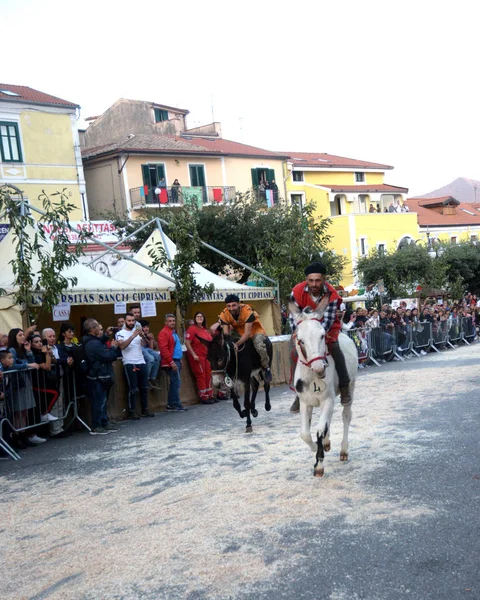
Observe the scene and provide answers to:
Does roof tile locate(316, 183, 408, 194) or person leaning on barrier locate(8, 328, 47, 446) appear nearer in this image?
person leaning on barrier locate(8, 328, 47, 446)

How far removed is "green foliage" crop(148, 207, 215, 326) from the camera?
17781 millimetres

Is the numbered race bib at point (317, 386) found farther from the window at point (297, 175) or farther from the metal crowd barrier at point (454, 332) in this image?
the window at point (297, 175)

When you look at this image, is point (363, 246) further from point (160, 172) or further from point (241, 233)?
point (241, 233)

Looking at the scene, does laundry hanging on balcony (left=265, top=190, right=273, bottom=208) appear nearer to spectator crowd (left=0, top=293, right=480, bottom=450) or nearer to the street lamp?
the street lamp

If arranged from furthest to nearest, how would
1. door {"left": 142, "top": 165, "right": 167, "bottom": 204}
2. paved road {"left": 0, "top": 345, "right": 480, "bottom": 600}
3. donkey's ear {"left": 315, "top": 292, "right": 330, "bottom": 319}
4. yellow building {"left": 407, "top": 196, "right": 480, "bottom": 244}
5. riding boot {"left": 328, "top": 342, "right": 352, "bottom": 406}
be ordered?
yellow building {"left": 407, "top": 196, "right": 480, "bottom": 244}
door {"left": 142, "top": 165, "right": 167, "bottom": 204}
riding boot {"left": 328, "top": 342, "right": 352, "bottom": 406}
donkey's ear {"left": 315, "top": 292, "right": 330, "bottom": 319}
paved road {"left": 0, "top": 345, "right": 480, "bottom": 600}

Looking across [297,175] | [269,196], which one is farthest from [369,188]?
[269,196]

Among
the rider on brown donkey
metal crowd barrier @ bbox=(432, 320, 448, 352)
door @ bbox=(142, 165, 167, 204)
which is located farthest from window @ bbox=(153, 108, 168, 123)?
the rider on brown donkey

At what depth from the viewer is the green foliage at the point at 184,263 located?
17781 millimetres

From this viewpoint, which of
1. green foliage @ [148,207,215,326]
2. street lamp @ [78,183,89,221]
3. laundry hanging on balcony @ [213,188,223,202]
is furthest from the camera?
laundry hanging on balcony @ [213,188,223,202]

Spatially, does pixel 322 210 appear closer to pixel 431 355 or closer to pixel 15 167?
pixel 15 167

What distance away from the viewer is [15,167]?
38844 mm

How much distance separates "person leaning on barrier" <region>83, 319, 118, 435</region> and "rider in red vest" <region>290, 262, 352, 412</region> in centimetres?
603

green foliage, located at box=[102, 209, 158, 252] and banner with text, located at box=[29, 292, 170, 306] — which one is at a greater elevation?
green foliage, located at box=[102, 209, 158, 252]

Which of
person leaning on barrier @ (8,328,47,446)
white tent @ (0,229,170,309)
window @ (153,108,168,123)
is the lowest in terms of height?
person leaning on barrier @ (8,328,47,446)
